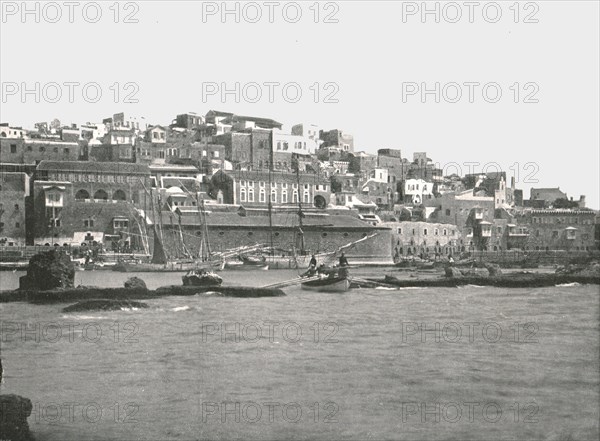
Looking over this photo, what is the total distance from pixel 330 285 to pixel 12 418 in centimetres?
2285

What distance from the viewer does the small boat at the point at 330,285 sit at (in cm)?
3116

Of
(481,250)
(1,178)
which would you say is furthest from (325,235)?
(1,178)

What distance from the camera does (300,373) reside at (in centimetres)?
1364

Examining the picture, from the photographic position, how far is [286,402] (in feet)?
38.0

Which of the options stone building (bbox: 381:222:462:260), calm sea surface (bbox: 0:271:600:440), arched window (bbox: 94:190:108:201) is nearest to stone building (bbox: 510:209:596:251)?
stone building (bbox: 381:222:462:260)

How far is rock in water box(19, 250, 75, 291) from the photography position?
25400 millimetres

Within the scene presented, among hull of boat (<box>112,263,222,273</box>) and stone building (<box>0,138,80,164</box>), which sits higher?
stone building (<box>0,138,80,164</box>)

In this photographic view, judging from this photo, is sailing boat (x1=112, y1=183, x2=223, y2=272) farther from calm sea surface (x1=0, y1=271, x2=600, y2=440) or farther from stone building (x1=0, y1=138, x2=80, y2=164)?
calm sea surface (x1=0, y1=271, x2=600, y2=440)

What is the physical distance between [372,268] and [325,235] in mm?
4336

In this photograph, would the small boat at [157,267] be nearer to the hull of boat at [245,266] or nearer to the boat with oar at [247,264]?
the hull of boat at [245,266]

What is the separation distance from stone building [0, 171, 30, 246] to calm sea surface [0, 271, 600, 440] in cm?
2625

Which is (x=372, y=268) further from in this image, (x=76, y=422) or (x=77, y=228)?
(x=76, y=422)

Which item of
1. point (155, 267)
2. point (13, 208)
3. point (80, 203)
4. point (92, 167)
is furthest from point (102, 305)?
Result: point (92, 167)

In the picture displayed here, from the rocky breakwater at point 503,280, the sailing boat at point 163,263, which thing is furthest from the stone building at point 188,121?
the rocky breakwater at point 503,280
